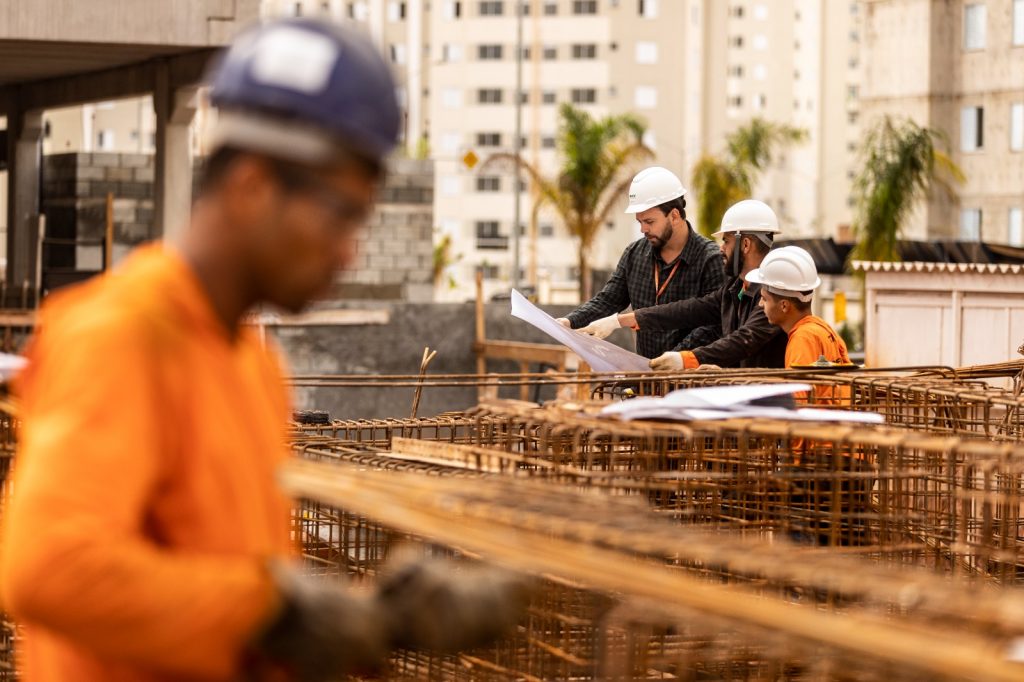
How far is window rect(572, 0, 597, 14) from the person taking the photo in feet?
312

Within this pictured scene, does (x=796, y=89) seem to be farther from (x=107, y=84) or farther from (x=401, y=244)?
(x=107, y=84)

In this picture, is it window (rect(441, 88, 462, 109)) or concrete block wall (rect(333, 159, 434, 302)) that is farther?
window (rect(441, 88, 462, 109))

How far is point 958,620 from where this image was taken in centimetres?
403

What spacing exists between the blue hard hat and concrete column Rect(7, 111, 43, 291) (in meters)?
27.8

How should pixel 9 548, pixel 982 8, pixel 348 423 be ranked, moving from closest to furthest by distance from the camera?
pixel 9 548 < pixel 348 423 < pixel 982 8

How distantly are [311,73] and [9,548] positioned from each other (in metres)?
0.73

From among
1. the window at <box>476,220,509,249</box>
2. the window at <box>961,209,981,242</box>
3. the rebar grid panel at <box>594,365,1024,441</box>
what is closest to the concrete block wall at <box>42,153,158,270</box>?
the rebar grid panel at <box>594,365,1024,441</box>

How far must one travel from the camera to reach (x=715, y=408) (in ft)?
15.3

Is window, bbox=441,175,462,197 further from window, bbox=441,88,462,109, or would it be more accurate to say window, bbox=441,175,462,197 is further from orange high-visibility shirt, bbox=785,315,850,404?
orange high-visibility shirt, bbox=785,315,850,404

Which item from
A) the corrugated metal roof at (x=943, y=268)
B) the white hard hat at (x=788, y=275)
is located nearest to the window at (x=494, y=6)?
the corrugated metal roof at (x=943, y=268)

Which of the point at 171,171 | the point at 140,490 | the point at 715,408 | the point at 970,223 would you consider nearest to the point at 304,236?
the point at 140,490

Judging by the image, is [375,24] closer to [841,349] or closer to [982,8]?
[982,8]

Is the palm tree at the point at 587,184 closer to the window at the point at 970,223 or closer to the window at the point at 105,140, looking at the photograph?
the window at the point at 970,223

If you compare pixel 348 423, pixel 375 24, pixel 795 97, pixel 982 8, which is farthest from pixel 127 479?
pixel 795 97
